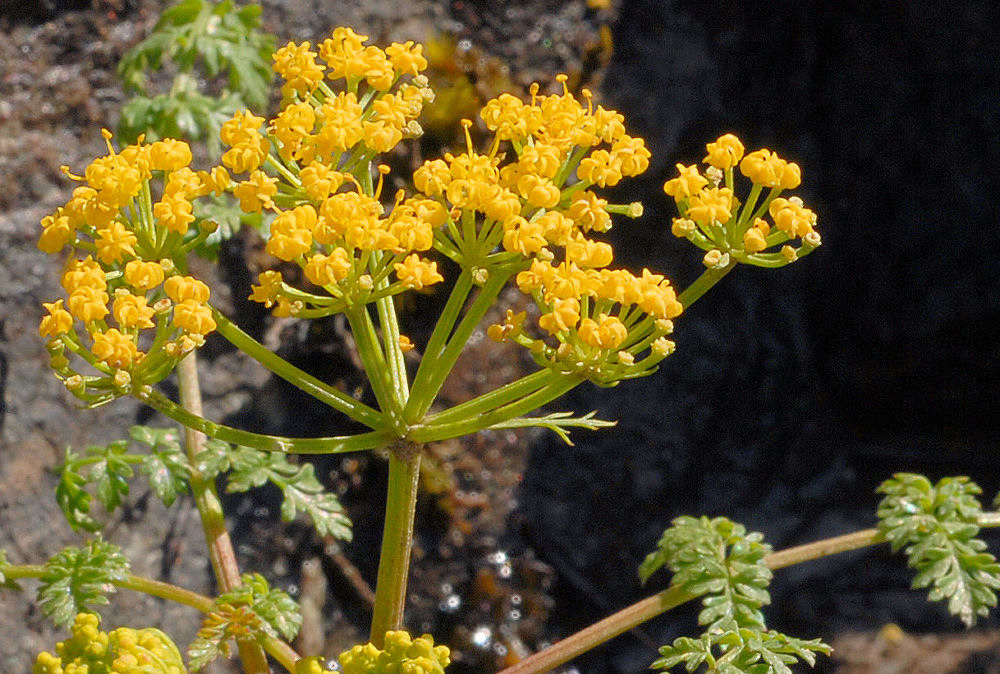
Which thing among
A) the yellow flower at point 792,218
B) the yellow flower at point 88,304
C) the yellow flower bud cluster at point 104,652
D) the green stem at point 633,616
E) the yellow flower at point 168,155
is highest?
the yellow flower at point 168,155

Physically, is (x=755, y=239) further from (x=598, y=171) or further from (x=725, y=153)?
(x=598, y=171)

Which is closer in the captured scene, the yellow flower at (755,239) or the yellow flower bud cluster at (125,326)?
the yellow flower bud cluster at (125,326)

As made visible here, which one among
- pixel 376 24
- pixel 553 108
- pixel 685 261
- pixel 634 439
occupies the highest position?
pixel 376 24

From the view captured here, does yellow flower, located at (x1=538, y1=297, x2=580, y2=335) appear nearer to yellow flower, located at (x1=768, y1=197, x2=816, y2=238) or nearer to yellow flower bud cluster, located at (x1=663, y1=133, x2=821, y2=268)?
yellow flower bud cluster, located at (x1=663, y1=133, x2=821, y2=268)

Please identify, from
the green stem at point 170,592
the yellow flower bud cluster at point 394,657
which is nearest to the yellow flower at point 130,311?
the yellow flower bud cluster at point 394,657

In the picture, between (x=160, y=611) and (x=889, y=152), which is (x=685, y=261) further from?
(x=160, y=611)

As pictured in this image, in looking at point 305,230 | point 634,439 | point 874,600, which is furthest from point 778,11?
point 305,230

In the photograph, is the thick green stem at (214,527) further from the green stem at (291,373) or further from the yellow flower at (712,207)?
the yellow flower at (712,207)
